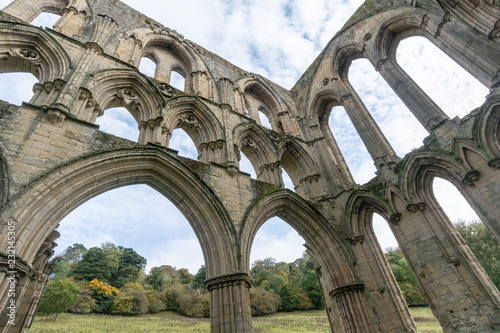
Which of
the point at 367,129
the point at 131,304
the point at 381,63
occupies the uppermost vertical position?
the point at 381,63

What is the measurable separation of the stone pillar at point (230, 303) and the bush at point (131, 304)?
22.6 metres

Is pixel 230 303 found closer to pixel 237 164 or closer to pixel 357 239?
pixel 237 164

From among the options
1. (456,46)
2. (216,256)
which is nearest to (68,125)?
(216,256)

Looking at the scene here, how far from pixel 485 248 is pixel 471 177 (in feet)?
59.2

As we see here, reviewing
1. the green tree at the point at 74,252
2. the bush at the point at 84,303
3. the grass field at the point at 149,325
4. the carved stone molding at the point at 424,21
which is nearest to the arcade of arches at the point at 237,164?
the carved stone molding at the point at 424,21

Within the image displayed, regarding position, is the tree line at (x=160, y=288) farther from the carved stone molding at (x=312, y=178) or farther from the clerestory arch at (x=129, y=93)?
the clerestory arch at (x=129, y=93)

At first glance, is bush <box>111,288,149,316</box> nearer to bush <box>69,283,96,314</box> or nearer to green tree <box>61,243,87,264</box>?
bush <box>69,283,96,314</box>

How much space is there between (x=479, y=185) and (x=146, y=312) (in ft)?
87.5

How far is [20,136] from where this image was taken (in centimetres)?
505

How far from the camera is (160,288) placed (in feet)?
102

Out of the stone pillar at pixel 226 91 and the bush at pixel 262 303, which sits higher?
the stone pillar at pixel 226 91

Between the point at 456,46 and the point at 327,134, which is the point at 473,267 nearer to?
the point at 456,46

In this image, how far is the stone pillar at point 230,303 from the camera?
502 centimetres

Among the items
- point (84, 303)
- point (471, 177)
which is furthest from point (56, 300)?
point (471, 177)
